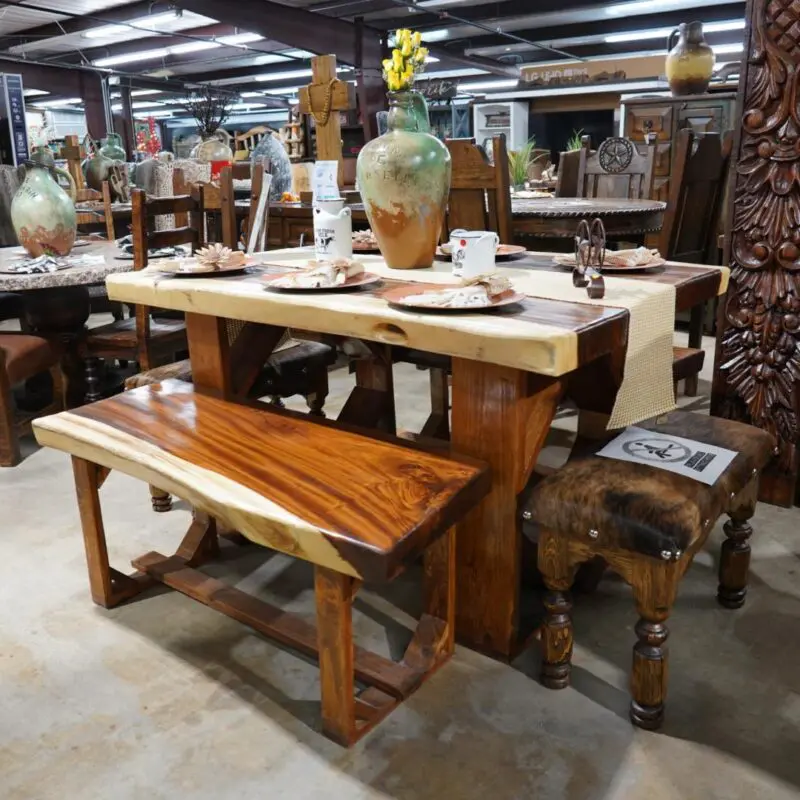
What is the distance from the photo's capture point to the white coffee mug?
178 cm

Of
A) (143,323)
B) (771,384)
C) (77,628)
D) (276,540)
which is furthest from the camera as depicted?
(143,323)

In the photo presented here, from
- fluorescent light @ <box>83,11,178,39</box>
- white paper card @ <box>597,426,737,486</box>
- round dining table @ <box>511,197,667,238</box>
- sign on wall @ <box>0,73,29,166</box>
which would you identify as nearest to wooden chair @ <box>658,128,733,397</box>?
round dining table @ <box>511,197,667,238</box>

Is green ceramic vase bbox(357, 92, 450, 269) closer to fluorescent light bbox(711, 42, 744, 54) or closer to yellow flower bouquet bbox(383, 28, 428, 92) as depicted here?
yellow flower bouquet bbox(383, 28, 428, 92)

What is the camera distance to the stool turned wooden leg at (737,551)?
6.12ft

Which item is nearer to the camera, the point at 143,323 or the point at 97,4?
the point at 143,323

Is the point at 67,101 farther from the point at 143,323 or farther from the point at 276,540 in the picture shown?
the point at 276,540

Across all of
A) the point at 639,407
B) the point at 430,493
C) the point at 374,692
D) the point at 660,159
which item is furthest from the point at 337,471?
the point at 660,159

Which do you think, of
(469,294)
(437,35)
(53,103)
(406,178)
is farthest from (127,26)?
(53,103)

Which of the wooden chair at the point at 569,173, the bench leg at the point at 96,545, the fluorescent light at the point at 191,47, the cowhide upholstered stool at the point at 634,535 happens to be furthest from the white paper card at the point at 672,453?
the fluorescent light at the point at 191,47

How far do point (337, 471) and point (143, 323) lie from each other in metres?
1.71

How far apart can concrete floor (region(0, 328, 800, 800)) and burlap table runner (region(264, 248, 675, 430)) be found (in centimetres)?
59

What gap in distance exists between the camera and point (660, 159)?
5.32m

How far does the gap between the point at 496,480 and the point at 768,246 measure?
1276 mm

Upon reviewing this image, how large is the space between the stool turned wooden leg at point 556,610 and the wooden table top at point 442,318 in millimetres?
409
